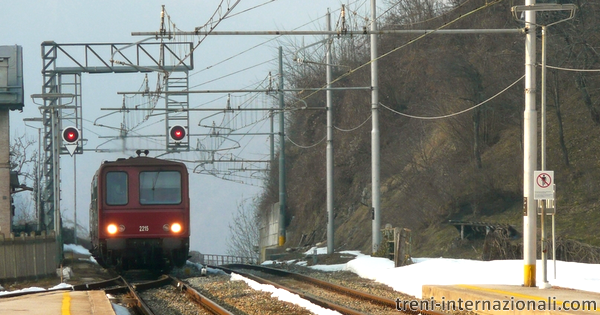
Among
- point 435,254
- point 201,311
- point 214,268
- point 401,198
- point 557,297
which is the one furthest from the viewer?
point 401,198

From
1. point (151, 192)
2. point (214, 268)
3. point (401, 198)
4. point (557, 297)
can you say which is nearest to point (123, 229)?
point (151, 192)

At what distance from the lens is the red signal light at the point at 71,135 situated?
900 inches

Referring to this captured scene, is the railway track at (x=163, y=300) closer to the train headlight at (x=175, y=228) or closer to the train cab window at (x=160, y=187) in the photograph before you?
the train headlight at (x=175, y=228)

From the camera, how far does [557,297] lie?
1220cm

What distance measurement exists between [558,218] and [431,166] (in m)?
7.75

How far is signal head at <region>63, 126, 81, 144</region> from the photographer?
22.9 m

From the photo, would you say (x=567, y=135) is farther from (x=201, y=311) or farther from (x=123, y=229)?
(x=201, y=311)

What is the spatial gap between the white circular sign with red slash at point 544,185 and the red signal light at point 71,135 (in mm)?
13512

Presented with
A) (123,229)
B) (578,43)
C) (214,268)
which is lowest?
(214,268)

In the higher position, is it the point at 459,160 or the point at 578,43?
the point at 578,43

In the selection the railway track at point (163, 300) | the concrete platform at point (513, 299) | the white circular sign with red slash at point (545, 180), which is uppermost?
the white circular sign with red slash at point (545, 180)

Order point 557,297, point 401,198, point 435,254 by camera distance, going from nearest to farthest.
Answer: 1. point 557,297
2. point 435,254
3. point 401,198

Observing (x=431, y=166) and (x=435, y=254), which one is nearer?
(x=435, y=254)

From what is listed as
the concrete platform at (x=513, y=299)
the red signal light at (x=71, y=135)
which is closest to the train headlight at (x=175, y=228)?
the red signal light at (x=71, y=135)
